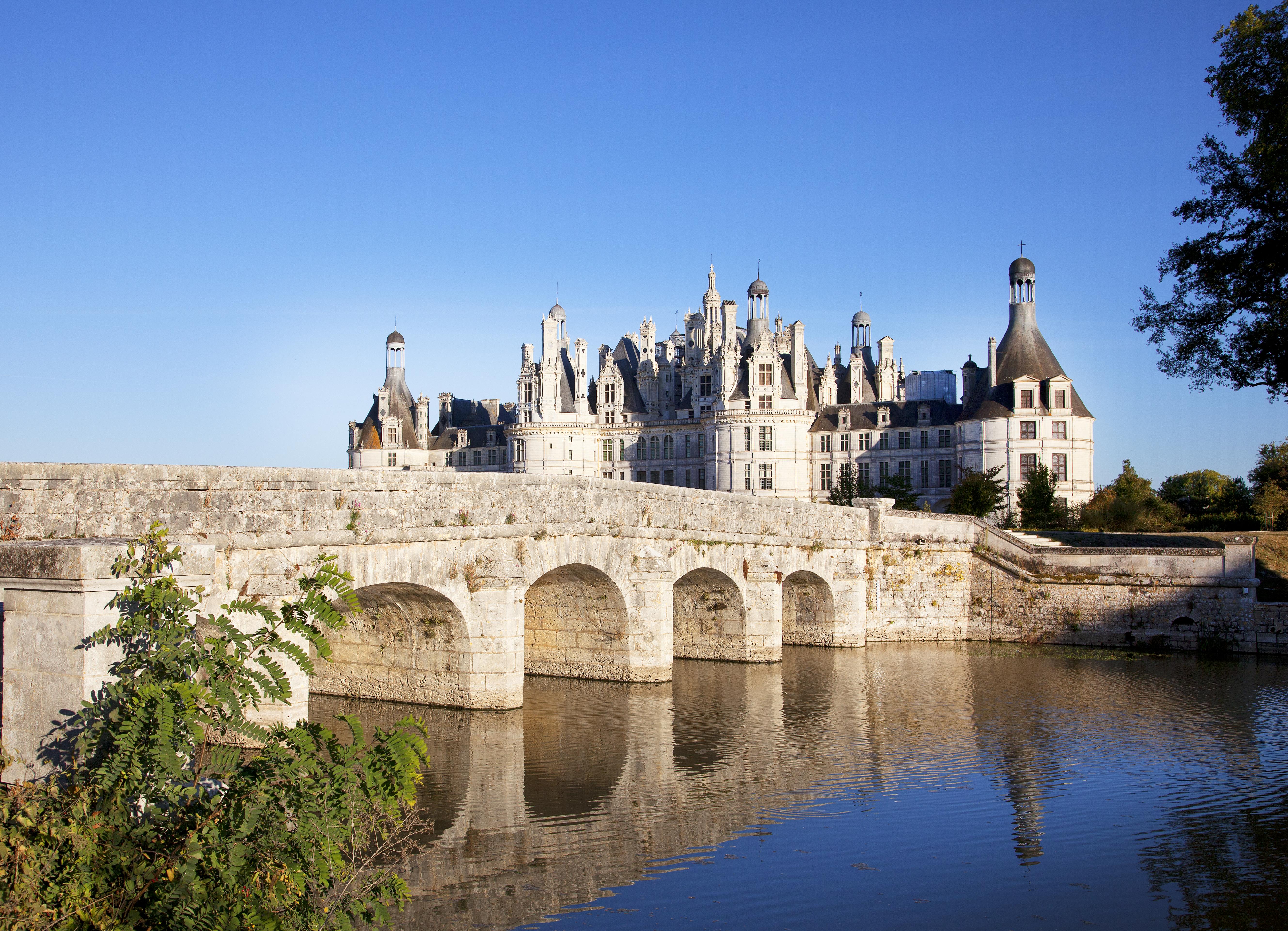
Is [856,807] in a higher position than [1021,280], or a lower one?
lower

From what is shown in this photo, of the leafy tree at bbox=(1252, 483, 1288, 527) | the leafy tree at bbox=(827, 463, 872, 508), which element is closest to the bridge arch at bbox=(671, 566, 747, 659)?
the leafy tree at bbox=(1252, 483, 1288, 527)

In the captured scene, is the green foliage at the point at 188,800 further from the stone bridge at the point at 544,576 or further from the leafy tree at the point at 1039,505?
the leafy tree at the point at 1039,505

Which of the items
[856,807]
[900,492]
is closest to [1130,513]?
[900,492]

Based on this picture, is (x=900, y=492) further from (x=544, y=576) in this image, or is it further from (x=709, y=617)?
(x=544, y=576)

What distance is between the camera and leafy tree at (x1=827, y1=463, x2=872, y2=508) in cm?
6047

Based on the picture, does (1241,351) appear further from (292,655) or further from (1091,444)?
(1091,444)

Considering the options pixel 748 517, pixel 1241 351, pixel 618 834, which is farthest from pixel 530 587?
pixel 1241 351

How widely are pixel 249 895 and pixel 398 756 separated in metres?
1.10

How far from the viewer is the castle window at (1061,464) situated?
2146 inches

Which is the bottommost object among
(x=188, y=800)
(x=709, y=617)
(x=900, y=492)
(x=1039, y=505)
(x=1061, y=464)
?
(x=709, y=617)

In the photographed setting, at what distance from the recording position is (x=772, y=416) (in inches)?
2498

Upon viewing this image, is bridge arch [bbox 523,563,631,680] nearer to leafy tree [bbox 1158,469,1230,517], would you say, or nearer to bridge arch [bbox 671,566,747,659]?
bridge arch [bbox 671,566,747,659]

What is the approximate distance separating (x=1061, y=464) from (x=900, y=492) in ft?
30.4

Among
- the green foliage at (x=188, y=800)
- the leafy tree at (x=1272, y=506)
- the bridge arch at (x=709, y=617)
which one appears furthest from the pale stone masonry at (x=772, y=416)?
the green foliage at (x=188, y=800)
